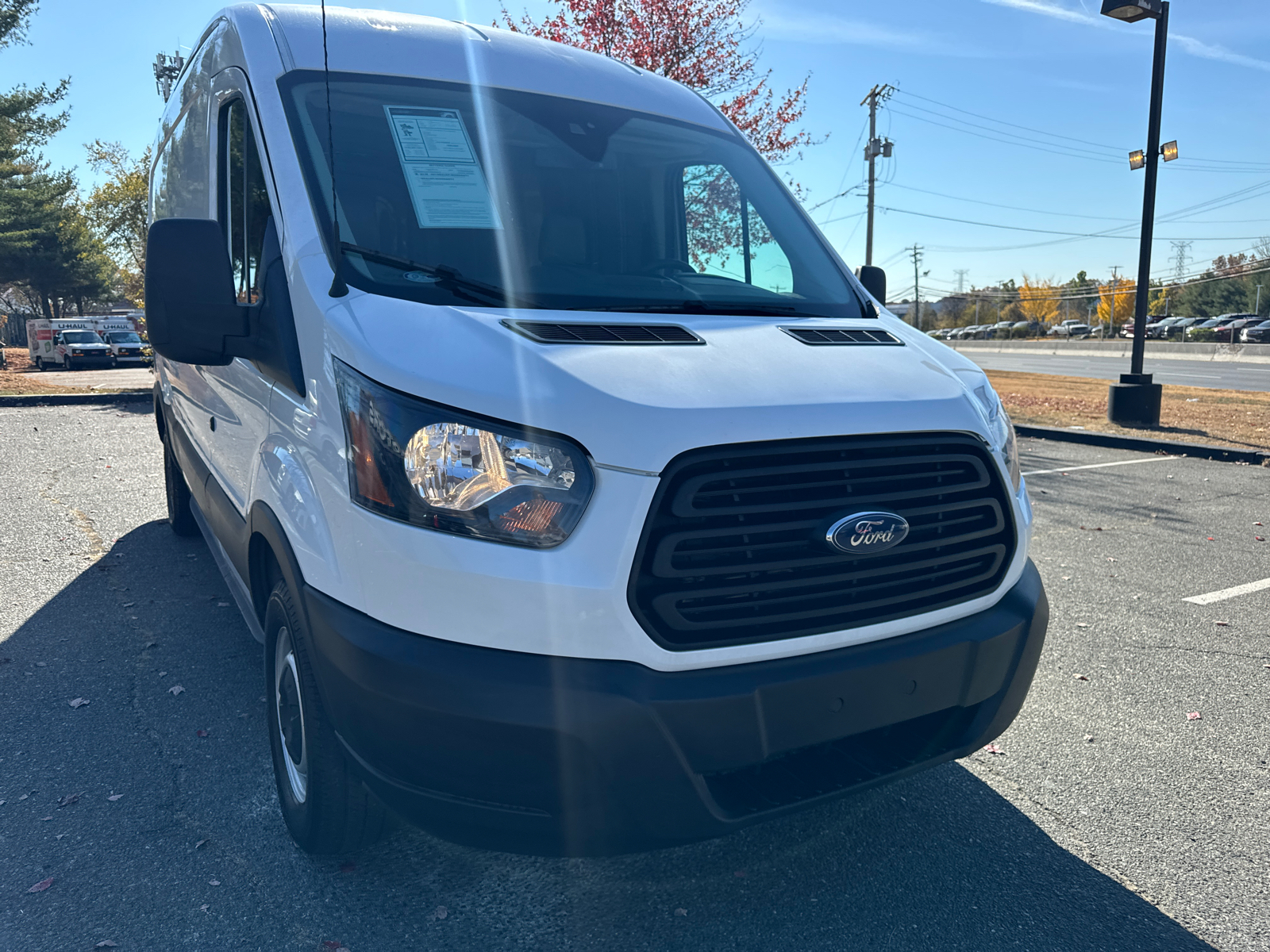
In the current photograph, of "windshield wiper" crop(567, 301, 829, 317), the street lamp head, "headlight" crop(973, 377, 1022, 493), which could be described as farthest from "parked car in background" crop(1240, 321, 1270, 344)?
"windshield wiper" crop(567, 301, 829, 317)

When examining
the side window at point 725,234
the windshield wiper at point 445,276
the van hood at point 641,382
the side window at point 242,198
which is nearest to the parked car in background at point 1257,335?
the side window at point 725,234

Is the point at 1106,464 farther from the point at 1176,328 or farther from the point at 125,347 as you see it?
the point at 1176,328

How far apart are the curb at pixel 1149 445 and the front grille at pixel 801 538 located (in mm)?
8303

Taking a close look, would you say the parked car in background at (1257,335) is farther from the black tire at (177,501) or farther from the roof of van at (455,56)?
the roof of van at (455,56)

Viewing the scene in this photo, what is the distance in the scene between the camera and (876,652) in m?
2.22

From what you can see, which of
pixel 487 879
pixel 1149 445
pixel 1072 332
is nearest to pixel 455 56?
pixel 487 879

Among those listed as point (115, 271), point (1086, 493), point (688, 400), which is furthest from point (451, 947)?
point (115, 271)

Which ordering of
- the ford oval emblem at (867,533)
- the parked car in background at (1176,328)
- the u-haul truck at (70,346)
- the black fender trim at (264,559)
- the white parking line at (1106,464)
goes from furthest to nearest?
the parked car in background at (1176,328), the u-haul truck at (70,346), the white parking line at (1106,464), the black fender trim at (264,559), the ford oval emblem at (867,533)

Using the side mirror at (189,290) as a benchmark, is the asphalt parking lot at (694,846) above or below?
below

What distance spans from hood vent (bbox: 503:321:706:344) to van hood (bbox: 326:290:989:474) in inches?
1.2

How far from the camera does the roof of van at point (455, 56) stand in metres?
3.02

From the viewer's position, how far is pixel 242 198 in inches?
127

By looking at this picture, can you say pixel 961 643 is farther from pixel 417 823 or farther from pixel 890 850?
pixel 417 823

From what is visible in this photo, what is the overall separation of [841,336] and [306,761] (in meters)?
1.90
